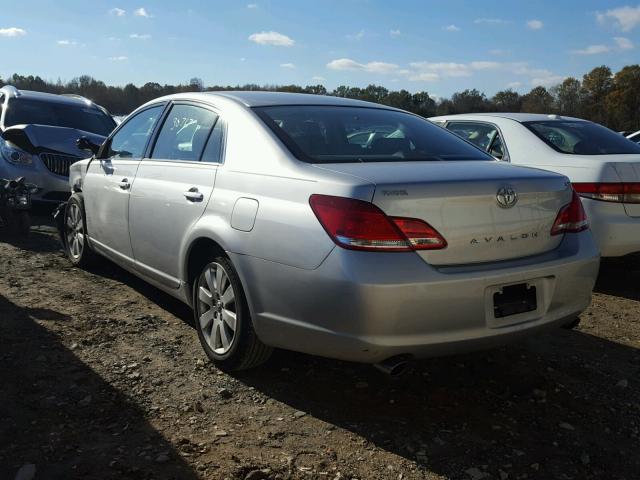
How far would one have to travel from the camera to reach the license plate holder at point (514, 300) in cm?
286

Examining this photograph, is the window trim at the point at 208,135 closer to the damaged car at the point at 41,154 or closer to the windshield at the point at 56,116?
the damaged car at the point at 41,154

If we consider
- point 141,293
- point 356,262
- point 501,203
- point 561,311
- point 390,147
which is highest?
point 390,147

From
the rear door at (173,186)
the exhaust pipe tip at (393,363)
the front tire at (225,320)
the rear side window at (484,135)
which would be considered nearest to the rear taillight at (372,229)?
the exhaust pipe tip at (393,363)

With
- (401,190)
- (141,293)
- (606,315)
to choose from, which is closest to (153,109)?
(141,293)

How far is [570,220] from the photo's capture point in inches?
128

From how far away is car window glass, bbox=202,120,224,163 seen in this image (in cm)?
363

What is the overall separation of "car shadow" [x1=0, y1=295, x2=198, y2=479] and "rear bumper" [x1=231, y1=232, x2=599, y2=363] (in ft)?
2.58

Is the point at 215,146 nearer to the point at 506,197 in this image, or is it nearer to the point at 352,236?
the point at 352,236

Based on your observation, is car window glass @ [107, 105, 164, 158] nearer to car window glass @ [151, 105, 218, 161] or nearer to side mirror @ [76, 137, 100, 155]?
car window glass @ [151, 105, 218, 161]

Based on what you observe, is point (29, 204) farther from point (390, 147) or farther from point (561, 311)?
point (561, 311)

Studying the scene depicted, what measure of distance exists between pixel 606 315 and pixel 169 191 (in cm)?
343

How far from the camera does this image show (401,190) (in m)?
2.73

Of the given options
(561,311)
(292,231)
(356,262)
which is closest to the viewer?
(356,262)

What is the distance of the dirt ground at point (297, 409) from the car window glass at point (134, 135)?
1.28 metres
